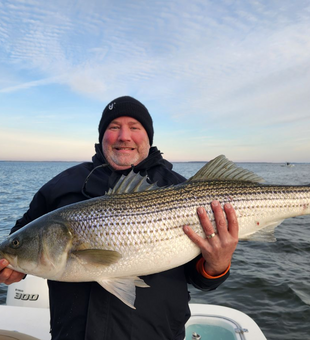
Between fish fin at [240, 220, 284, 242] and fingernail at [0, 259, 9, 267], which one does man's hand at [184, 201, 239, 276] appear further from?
fingernail at [0, 259, 9, 267]

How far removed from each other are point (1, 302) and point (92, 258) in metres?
8.30

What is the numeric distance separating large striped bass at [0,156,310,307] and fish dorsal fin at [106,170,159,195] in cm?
1

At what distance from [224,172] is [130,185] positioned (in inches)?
46.0

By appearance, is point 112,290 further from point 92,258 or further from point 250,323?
point 250,323

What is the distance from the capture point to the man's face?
3.87 m

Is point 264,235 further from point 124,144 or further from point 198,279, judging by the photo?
point 124,144

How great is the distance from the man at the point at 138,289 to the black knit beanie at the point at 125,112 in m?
0.31

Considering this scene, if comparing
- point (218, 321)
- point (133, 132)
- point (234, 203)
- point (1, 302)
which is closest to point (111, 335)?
point (234, 203)

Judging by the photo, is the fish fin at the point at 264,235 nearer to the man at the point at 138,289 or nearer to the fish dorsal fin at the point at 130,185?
the man at the point at 138,289

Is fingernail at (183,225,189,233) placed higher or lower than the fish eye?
higher

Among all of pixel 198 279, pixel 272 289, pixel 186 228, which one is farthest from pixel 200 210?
pixel 272 289

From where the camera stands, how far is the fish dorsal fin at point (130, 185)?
3.34 m

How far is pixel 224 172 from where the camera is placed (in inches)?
139

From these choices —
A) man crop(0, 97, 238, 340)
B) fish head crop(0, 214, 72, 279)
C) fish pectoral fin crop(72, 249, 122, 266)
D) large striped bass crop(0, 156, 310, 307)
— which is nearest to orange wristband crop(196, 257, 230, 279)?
man crop(0, 97, 238, 340)
